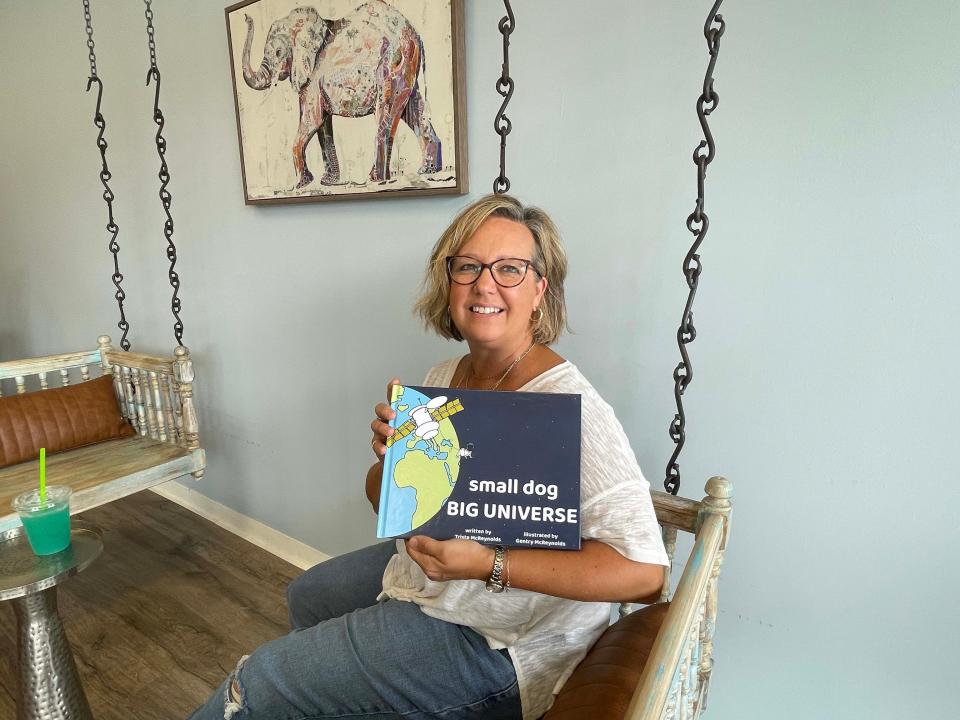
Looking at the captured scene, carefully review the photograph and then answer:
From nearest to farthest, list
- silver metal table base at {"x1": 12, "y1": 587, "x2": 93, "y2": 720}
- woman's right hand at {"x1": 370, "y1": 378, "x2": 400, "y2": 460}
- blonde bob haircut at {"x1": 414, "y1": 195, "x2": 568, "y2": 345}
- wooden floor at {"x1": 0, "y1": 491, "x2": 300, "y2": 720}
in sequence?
woman's right hand at {"x1": 370, "y1": 378, "x2": 400, "y2": 460}
blonde bob haircut at {"x1": 414, "y1": 195, "x2": 568, "y2": 345}
silver metal table base at {"x1": 12, "y1": 587, "x2": 93, "y2": 720}
wooden floor at {"x1": 0, "y1": 491, "x2": 300, "y2": 720}

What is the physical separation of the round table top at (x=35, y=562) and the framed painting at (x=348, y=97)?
1.08m

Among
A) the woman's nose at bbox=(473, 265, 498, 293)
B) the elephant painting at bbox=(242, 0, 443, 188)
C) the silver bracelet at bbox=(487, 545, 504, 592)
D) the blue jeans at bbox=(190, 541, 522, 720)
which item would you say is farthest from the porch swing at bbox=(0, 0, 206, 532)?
the silver bracelet at bbox=(487, 545, 504, 592)

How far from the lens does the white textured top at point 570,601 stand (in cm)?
77

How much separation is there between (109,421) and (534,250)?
1.78 metres

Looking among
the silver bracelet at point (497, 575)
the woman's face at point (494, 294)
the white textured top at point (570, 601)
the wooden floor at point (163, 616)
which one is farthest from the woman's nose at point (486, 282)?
the wooden floor at point (163, 616)

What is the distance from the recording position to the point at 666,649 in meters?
0.58

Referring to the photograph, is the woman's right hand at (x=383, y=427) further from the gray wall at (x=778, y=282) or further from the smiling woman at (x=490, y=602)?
the gray wall at (x=778, y=282)

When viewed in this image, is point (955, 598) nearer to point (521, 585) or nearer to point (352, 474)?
point (521, 585)

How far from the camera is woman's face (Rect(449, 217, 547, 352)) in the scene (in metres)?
0.89

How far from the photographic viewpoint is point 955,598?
944 mm

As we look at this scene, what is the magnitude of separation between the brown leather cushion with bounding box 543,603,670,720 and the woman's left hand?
7.7 inches

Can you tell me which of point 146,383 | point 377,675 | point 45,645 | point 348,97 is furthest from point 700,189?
point 146,383

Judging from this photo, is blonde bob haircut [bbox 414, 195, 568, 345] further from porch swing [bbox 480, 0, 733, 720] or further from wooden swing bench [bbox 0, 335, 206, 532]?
wooden swing bench [bbox 0, 335, 206, 532]

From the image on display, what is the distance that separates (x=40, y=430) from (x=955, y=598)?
242 cm
